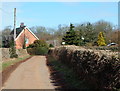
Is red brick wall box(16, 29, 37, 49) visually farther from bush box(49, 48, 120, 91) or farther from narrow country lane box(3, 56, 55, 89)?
bush box(49, 48, 120, 91)

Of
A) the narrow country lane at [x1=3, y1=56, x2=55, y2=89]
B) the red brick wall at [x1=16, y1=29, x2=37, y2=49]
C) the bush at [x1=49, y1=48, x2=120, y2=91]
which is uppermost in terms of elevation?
the red brick wall at [x1=16, y1=29, x2=37, y2=49]

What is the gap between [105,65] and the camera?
837cm

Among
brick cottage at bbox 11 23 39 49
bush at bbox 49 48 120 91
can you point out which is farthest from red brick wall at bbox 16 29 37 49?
bush at bbox 49 48 120 91

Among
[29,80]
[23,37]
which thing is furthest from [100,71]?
[23,37]

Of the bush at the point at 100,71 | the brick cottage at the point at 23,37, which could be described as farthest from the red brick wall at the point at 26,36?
the bush at the point at 100,71

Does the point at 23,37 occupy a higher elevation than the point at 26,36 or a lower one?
lower

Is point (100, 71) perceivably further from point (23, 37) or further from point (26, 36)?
point (26, 36)

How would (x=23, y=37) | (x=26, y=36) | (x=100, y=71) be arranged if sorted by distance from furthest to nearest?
1. (x=26, y=36)
2. (x=23, y=37)
3. (x=100, y=71)

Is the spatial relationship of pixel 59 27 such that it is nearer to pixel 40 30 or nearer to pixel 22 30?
pixel 40 30

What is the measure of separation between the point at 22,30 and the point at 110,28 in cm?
3159

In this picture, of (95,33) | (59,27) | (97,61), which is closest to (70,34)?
(95,33)

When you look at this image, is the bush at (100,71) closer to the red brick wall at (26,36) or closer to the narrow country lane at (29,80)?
the narrow country lane at (29,80)

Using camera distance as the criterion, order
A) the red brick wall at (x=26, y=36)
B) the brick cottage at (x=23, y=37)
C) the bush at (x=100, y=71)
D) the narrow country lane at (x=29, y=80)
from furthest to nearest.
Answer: the brick cottage at (x=23, y=37) < the red brick wall at (x=26, y=36) < the narrow country lane at (x=29, y=80) < the bush at (x=100, y=71)

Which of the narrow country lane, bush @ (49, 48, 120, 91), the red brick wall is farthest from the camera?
the red brick wall
